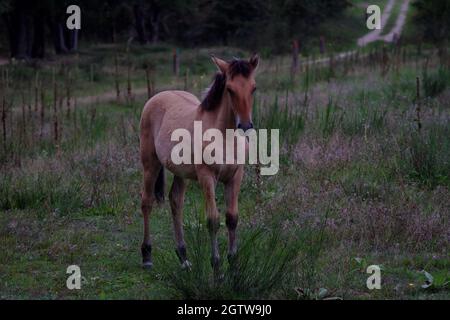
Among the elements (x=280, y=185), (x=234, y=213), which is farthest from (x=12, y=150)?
(x=234, y=213)

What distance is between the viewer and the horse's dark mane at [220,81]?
17.9 ft

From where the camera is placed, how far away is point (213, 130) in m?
5.88

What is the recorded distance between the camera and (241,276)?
5.21 m

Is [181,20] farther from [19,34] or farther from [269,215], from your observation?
[269,215]

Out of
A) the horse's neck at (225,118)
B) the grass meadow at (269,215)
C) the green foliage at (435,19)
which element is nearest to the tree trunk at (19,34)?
the green foliage at (435,19)

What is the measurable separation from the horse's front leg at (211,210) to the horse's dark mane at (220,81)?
0.61 m

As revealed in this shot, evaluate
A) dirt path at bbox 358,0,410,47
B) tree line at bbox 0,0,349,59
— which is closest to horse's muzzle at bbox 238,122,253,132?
tree line at bbox 0,0,349,59

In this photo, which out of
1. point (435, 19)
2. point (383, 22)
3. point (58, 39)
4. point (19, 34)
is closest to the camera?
point (435, 19)

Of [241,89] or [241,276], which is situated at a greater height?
[241,89]

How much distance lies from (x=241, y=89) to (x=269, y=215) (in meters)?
2.63

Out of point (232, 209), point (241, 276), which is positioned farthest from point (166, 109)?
point (241, 276)

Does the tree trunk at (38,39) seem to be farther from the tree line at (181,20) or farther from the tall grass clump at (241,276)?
the tall grass clump at (241,276)

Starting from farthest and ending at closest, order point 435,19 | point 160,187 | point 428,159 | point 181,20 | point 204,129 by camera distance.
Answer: point 181,20 → point 435,19 → point 428,159 → point 160,187 → point 204,129

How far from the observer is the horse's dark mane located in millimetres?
5453
